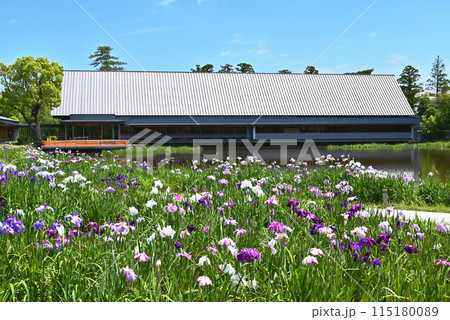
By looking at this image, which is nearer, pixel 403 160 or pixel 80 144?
pixel 403 160

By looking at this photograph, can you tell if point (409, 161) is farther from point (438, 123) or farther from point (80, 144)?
point (438, 123)

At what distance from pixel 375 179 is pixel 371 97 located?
146 ft

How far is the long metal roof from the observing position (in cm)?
4666

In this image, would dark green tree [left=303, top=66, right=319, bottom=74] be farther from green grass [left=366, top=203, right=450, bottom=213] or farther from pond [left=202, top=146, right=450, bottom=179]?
green grass [left=366, top=203, right=450, bottom=213]

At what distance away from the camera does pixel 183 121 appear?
4547 centimetres

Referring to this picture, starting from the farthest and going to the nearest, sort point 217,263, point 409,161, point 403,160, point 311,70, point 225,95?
point 311,70 → point 225,95 → point 403,160 → point 409,161 → point 217,263

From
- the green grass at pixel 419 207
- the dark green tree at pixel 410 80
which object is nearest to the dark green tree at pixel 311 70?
the dark green tree at pixel 410 80

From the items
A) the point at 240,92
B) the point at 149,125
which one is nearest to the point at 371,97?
the point at 240,92

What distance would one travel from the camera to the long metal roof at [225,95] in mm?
46656

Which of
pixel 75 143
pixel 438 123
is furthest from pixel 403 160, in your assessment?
pixel 438 123

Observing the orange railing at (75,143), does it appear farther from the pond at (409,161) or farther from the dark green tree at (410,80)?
the dark green tree at (410,80)

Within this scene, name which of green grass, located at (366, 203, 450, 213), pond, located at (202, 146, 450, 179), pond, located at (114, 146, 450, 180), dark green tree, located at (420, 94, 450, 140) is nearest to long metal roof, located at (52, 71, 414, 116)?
dark green tree, located at (420, 94, 450, 140)

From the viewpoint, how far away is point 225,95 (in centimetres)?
4984
